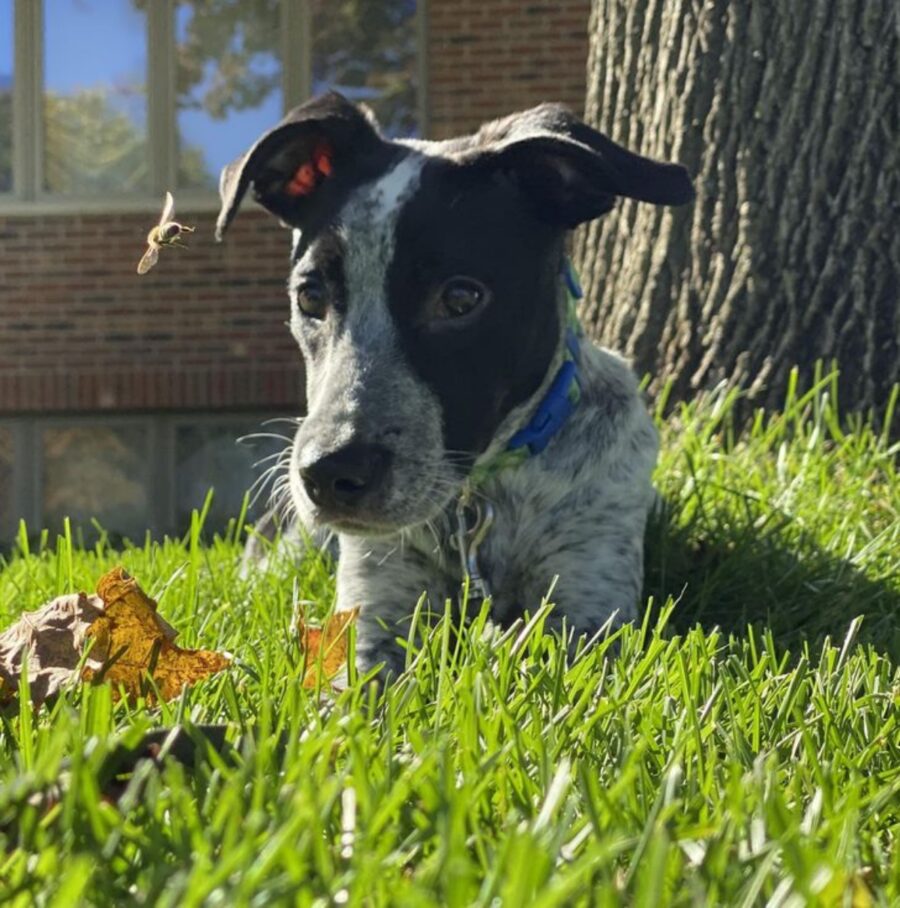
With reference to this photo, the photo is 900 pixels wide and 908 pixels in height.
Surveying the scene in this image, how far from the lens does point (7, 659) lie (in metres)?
2.41

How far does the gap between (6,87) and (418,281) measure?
9024mm

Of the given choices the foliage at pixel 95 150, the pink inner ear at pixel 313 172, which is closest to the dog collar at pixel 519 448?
the pink inner ear at pixel 313 172

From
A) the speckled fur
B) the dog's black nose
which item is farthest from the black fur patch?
the dog's black nose

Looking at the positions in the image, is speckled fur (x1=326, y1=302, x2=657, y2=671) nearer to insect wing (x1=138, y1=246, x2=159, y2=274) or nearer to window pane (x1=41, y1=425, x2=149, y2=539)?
insect wing (x1=138, y1=246, x2=159, y2=274)

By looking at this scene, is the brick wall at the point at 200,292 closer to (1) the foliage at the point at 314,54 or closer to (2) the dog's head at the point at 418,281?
(1) the foliage at the point at 314,54

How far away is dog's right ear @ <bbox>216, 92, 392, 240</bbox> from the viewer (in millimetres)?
3430

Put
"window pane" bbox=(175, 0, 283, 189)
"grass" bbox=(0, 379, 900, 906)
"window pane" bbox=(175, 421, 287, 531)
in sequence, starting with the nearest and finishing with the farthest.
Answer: "grass" bbox=(0, 379, 900, 906), "window pane" bbox=(175, 421, 287, 531), "window pane" bbox=(175, 0, 283, 189)

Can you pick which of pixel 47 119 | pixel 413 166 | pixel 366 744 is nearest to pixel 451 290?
pixel 413 166

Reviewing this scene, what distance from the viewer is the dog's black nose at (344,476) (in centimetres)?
291

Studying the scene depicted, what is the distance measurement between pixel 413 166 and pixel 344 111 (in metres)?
0.28

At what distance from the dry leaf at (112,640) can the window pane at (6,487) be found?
28.0ft

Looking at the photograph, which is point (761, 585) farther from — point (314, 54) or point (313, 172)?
point (314, 54)

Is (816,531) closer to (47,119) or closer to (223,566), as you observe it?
(223,566)

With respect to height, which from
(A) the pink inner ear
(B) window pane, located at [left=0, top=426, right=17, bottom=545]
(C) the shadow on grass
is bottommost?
(B) window pane, located at [left=0, top=426, right=17, bottom=545]
